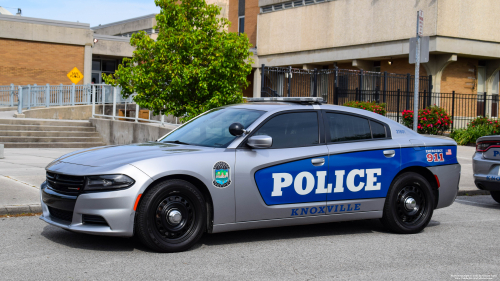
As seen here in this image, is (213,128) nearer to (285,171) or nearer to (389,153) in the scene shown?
(285,171)

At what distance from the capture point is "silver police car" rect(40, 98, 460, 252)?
17.0 feet

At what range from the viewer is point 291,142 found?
610cm

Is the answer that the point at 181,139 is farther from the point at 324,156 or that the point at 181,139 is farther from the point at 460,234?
the point at 460,234

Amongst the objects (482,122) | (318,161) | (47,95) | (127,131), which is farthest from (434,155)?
(47,95)

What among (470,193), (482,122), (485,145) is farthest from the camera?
(482,122)

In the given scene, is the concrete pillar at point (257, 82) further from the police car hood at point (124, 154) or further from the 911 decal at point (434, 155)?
the police car hood at point (124, 154)

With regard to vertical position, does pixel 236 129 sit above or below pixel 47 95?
below

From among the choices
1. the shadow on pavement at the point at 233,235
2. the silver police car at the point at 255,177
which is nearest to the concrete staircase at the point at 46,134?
the shadow on pavement at the point at 233,235

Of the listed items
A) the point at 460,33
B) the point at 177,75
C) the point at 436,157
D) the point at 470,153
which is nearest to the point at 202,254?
the point at 436,157

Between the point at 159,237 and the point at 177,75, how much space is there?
7929mm

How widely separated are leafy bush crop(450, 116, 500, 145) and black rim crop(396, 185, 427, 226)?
1520cm

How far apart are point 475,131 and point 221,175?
17.9 m

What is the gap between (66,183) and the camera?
17.4ft

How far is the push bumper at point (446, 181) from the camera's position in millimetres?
6949
